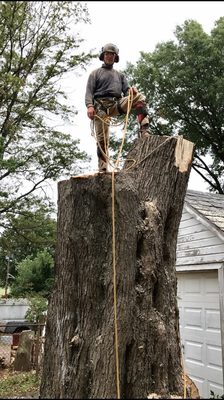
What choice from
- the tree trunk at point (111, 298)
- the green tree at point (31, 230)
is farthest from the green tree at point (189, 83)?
the tree trunk at point (111, 298)

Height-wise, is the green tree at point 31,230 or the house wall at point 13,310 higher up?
the green tree at point 31,230

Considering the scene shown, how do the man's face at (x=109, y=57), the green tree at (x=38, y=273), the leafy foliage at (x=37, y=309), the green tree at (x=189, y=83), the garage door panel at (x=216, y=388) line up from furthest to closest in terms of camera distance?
the green tree at (x=189, y=83) < the green tree at (x=38, y=273) < the leafy foliage at (x=37, y=309) < the garage door panel at (x=216, y=388) < the man's face at (x=109, y=57)

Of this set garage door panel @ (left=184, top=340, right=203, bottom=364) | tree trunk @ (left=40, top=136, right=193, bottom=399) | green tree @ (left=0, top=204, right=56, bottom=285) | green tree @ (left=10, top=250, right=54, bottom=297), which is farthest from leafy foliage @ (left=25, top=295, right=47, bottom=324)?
tree trunk @ (left=40, top=136, right=193, bottom=399)

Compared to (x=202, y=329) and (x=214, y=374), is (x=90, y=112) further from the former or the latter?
(x=214, y=374)

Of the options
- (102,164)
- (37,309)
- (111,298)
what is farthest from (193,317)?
(37,309)

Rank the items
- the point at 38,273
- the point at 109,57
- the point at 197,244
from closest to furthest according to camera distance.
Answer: the point at 109,57 < the point at 197,244 < the point at 38,273

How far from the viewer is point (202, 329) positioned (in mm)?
6711

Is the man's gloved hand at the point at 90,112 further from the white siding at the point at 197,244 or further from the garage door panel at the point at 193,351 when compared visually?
the garage door panel at the point at 193,351

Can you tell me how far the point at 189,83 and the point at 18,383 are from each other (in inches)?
610

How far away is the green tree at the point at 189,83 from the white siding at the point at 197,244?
1154 centimetres

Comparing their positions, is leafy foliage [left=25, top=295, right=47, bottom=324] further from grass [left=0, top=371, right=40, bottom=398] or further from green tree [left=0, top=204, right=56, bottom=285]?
grass [left=0, top=371, right=40, bottom=398]

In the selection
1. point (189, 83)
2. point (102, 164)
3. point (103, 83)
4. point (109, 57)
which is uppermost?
point (189, 83)

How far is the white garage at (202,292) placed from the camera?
6.39 meters

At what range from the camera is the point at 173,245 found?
4258 millimetres
